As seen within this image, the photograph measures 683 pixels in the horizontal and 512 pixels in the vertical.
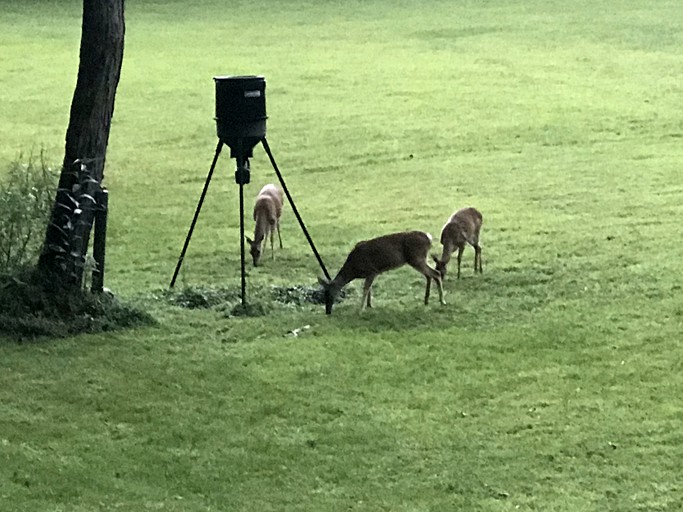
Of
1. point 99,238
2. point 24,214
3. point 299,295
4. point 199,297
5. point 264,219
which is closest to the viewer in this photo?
point 24,214

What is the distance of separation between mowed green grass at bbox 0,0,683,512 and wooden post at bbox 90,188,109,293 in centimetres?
45

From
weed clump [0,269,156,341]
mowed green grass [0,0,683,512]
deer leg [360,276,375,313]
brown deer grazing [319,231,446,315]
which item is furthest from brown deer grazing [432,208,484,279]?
weed clump [0,269,156,341]

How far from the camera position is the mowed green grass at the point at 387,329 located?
4.61 m

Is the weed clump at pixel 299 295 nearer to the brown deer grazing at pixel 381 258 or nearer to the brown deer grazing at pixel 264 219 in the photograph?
the brown deer grazing at pixel 381 258

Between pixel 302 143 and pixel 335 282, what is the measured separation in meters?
6.54

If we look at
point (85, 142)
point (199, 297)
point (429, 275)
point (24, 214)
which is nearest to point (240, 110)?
point (85, 142)

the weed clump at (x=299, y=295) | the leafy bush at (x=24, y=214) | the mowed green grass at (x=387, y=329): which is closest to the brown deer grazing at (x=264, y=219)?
the mowed green grass at (x=387, y=329)

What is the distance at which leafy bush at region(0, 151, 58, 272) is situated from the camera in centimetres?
638

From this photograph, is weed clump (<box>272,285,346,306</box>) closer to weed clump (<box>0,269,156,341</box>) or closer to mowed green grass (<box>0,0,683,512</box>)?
mowed green grass (<box>0,0,683,512</box>)

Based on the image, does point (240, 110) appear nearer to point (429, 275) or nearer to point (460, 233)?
point (429, 275)

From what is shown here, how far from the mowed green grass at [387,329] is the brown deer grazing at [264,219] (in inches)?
6.0

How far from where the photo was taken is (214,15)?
2361cm

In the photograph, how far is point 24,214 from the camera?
6391 millimetres

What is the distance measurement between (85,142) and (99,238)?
0.57 meters
